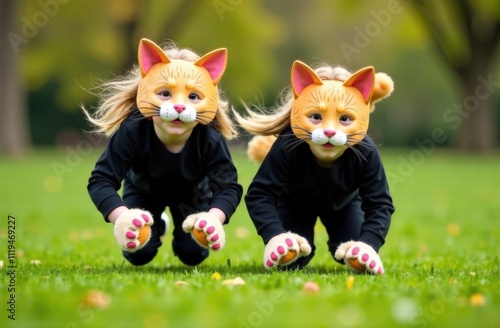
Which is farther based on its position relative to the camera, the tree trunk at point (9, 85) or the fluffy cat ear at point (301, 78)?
the tree trunk at point (9, 85)

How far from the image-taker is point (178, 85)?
187 inches

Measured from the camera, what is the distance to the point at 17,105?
24.4 meters

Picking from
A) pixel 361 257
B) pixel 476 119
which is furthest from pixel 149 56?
pixel 476 119

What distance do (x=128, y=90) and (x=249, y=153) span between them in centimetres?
109

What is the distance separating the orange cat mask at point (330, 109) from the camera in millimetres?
4664

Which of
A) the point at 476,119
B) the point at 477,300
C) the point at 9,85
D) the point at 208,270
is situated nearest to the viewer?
the point at 477,300

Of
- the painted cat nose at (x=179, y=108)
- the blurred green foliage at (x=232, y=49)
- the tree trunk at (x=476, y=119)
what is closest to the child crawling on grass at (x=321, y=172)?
the painted cat nose at (x=179, y=108)

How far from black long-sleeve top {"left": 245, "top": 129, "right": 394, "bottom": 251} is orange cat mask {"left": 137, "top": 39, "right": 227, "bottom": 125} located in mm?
526

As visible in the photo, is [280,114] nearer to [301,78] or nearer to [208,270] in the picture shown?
[301,78]

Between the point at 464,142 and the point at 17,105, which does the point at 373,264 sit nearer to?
the point at 17,105

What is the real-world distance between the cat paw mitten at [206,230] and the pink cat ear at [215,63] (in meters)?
0.96

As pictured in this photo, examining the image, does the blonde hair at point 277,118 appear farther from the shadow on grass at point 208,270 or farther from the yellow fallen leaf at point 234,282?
the yellow fallen leaf at point 234,282

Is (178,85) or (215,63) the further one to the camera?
(215,63)

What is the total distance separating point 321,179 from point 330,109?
1.78 feet
